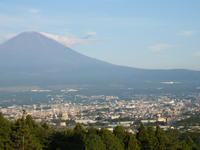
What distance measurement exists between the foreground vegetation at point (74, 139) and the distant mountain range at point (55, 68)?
2894 inches

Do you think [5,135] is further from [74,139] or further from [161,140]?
[161,140]

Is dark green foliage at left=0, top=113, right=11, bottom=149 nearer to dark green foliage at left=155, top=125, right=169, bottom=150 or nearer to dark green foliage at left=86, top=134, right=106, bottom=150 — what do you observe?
dark green foliage at left=86, top=134, right=106, bottom=150

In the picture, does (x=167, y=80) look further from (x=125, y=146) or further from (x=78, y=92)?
(x=125, y=146)

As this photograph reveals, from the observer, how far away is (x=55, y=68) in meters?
115

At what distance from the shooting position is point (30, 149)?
1402 cm

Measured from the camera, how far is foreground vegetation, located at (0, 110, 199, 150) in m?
14.1

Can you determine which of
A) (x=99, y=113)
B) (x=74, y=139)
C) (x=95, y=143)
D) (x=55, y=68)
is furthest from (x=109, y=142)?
(x=55, y=68)

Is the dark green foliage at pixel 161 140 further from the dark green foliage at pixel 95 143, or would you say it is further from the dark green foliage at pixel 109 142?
the dark green foliage at pixel 95 143

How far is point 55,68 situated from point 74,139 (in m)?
100.0

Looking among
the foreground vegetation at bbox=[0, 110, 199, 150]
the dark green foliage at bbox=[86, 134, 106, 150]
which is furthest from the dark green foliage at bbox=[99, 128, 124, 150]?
the dark green foliage at bbox=[86, 134, 106, 150]

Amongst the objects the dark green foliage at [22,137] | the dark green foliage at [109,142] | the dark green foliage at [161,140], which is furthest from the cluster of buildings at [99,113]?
the dark green foliage at [22,137]

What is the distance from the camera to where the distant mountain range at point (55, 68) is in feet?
332

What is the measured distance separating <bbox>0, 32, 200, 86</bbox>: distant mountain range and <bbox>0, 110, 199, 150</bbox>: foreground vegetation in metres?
73.5

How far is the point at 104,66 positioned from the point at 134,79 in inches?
812
